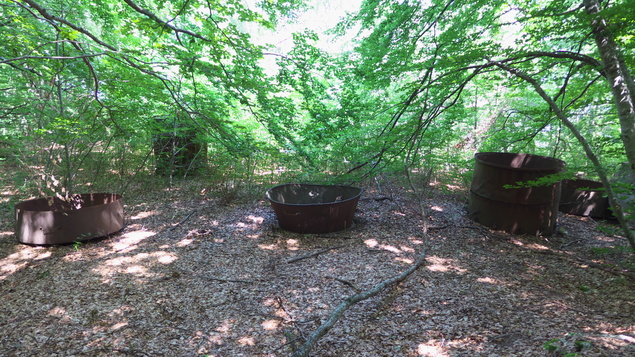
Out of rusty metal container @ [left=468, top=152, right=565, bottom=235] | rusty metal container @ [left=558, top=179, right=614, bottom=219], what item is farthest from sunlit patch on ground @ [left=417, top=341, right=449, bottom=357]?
rusty metal container @ [left=558, top=179, right=614, bottom=219]

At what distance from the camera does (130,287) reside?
330cm

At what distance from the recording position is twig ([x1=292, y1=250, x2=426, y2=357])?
6.94 feet

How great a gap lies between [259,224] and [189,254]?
4.85 ft

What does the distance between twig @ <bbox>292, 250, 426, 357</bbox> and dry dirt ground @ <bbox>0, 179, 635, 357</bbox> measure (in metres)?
0.10

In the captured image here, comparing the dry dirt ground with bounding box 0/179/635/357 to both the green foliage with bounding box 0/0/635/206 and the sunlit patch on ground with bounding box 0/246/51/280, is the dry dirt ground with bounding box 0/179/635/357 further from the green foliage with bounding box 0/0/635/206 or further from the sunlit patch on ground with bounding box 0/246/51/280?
the green foliage with bounding box 0/0/635/206

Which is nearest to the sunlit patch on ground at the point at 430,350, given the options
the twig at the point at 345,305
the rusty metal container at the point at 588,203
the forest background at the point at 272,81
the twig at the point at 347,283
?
the twig at the point at 345,305

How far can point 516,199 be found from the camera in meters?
4.92

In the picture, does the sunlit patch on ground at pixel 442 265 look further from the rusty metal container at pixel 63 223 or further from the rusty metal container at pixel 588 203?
the rusty metal container at pixel 63 223

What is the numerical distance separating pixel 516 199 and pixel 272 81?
16.0 ft

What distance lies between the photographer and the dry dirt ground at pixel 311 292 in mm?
2385

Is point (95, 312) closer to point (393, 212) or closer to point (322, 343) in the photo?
point (322, 343)

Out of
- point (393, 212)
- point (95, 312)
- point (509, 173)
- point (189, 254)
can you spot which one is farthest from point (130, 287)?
point (509, 173)

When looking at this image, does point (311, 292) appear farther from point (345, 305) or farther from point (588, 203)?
point (588, 203)

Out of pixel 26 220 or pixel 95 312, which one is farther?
pixel 26 220
